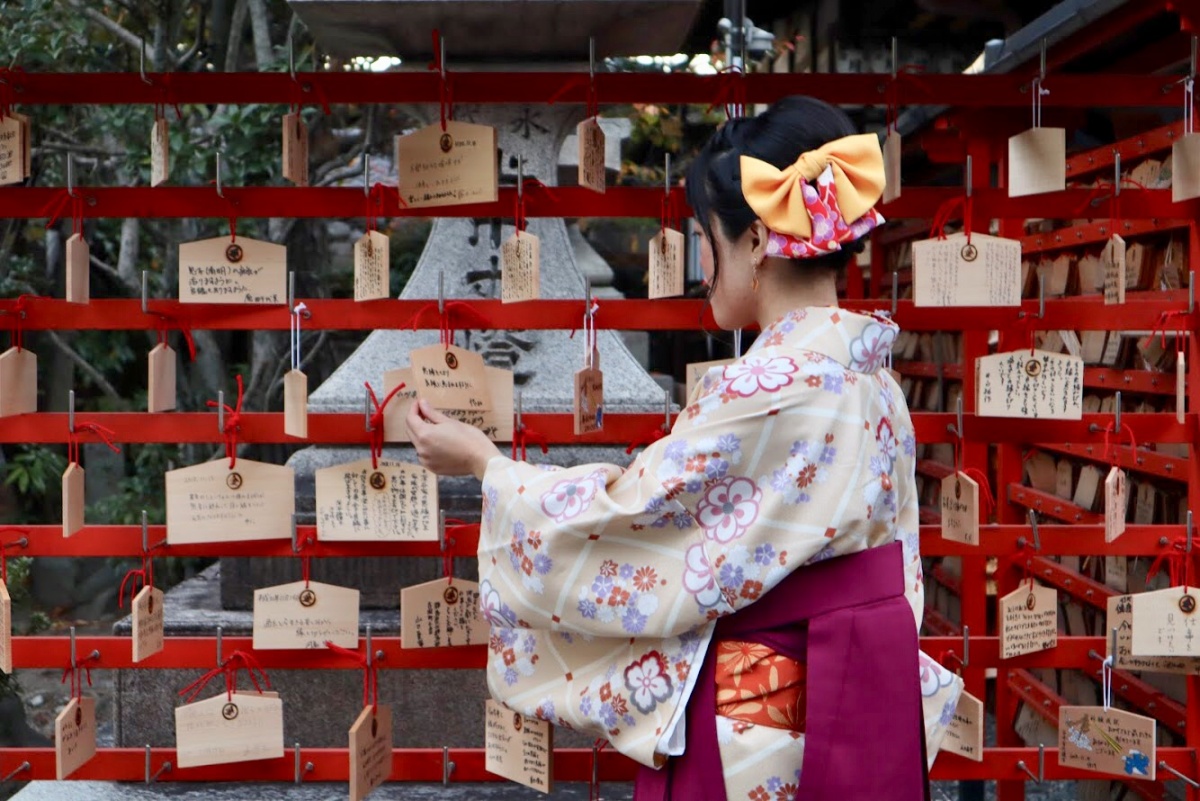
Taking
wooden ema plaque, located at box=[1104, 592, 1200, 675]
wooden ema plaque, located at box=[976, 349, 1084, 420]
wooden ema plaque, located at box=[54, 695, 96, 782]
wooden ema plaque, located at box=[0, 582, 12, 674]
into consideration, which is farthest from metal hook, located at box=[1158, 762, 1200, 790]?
wooden ema plaque, located at box=[0, 582, 12, 674]

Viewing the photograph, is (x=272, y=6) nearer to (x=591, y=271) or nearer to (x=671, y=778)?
(x=591, y=271)

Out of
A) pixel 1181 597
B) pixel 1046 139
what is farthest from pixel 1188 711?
pixel 1046 139

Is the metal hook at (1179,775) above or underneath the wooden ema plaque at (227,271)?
underneath

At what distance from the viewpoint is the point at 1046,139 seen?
247 cm

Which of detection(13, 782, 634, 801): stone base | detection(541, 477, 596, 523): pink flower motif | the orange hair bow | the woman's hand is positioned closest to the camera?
the orange hair bow

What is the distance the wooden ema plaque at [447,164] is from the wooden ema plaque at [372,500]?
0.53 meters

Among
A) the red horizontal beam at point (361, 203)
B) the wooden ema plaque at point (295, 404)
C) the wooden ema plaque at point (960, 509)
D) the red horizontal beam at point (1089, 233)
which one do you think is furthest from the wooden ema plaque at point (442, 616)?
the red horizontal beam at point (1089, 233)

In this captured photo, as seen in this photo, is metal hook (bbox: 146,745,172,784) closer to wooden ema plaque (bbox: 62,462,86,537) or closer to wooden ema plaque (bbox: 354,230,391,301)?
wooden ema plaque (bbox: 62,462,86,537)

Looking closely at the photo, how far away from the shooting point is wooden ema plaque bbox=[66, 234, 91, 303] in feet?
7.84

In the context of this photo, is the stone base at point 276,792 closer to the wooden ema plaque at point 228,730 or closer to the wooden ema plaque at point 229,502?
the wooden ema plaque at point 228,730

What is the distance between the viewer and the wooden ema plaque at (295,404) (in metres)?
2.36

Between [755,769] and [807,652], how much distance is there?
19cm

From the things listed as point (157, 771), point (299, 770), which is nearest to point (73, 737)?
point (157, 771)

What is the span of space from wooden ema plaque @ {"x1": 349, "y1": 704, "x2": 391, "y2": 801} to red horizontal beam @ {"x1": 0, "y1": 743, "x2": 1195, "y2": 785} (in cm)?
7
